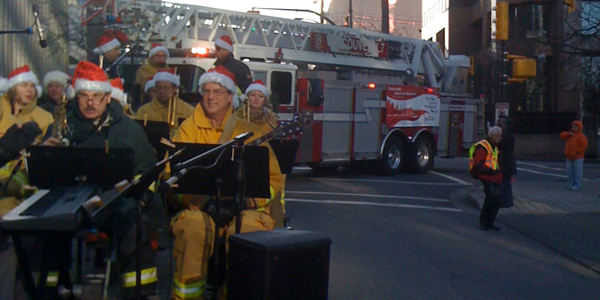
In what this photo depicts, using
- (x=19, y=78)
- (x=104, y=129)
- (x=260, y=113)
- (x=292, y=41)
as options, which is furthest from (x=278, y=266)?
(x=292, y=41)

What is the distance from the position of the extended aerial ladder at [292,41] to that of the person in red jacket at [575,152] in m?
5.74

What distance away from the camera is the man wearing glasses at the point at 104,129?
493cm

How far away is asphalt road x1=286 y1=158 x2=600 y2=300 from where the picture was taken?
266 inches

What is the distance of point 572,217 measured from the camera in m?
11.5

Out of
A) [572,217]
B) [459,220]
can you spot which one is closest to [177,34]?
[459,220]

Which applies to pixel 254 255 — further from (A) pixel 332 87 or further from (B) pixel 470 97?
(B) pixel 470 97

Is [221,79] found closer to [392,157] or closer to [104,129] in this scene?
[104,129]

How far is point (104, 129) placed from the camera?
5.01 m

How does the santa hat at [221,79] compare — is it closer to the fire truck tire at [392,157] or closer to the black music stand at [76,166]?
the black music stand at [76,166]

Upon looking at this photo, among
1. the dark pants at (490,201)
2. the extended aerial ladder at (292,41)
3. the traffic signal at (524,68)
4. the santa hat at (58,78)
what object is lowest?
the dark pants at (490,201)

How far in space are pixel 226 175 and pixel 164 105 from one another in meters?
3.19

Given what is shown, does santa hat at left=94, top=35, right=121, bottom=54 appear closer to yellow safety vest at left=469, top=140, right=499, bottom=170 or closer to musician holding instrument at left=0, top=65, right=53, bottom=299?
musician holding instrument at left=0, top=65, right=53, bottom=299

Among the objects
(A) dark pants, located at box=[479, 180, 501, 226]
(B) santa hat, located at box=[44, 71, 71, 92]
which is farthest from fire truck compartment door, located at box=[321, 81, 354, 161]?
(B) santa hat, located at box=[44, 71, 71, 92]

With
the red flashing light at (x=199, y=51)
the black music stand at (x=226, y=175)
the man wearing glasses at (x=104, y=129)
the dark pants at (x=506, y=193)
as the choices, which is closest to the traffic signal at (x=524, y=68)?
the dark pants at (x=506, y=193)
